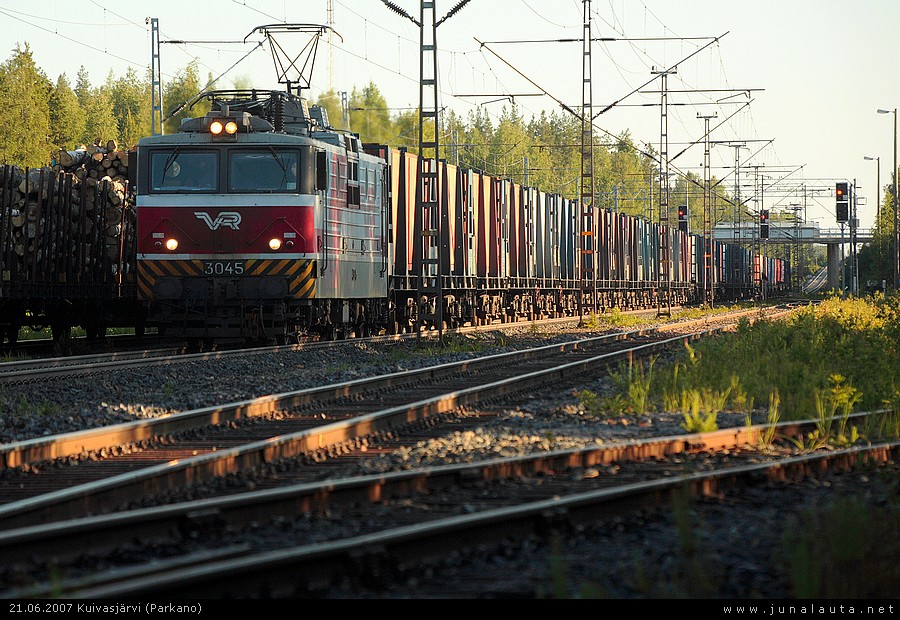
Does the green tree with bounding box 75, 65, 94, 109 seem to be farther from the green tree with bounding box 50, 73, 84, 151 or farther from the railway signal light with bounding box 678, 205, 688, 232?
the railway signal light with bounding box 678, 205, 688, 232

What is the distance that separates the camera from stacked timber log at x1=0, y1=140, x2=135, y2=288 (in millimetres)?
20266

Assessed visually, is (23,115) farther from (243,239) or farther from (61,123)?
(243,239)

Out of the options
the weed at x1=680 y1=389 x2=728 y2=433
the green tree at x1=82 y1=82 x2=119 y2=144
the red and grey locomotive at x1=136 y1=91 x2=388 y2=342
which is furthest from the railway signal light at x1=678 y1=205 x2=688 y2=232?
the green tree at x1=82 y1=82 x2=119 y2=144

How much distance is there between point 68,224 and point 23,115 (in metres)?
53.9

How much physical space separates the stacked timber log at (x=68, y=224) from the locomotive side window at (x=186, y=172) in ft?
8.70

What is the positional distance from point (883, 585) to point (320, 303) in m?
15.6

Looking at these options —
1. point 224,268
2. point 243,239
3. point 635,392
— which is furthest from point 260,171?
point 635,392

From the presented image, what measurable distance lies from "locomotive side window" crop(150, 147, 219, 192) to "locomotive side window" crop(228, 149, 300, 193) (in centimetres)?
29

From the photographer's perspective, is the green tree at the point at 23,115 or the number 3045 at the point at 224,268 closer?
the number 3045 at the point at 224,268

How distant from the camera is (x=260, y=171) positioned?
1917 cm

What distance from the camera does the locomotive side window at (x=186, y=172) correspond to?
1923 cm

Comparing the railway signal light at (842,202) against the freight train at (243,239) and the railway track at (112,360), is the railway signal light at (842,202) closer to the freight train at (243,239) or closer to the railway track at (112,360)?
the freight train at (243,239)

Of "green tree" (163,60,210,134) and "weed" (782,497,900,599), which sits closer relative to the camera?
"weed" (782,497,900,599)

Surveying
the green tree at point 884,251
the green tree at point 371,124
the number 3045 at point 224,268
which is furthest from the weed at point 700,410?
the green tree at point 884,251
